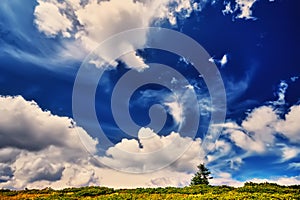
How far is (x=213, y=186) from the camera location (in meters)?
30.4

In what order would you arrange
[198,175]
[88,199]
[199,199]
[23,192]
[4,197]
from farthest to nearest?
[198,175] → [23,192] → [4,197] → [88,199] → [199,199]

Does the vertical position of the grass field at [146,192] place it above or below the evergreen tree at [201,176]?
below

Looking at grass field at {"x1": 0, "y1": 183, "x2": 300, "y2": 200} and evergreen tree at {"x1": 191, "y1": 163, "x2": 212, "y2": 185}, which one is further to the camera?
evergreen tree at {"x1": 191, "y1": 163, "x2": 212, "y2": 185}

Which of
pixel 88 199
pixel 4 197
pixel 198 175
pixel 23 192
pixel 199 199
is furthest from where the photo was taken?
pixel 198 175

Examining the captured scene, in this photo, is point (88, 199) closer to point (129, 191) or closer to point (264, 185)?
point (129, 191)

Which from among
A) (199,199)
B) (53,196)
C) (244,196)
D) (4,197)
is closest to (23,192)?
(4,197)

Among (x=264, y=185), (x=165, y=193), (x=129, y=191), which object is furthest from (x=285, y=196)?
(x=129, y=191)

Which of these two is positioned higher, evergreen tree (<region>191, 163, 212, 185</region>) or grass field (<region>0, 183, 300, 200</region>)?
evergreen tree (<region>191, 163, 212, 185</region>)

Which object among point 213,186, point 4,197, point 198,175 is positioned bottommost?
point 4,197

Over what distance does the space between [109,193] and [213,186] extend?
10239 mm

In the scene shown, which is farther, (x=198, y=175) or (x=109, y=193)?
(x=198, y=175)

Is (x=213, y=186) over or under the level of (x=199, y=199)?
over

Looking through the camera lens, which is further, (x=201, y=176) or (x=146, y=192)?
(x=201, y=176)

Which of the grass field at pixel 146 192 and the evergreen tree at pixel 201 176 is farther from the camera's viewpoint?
the evergreen tree at pixel 201 176
